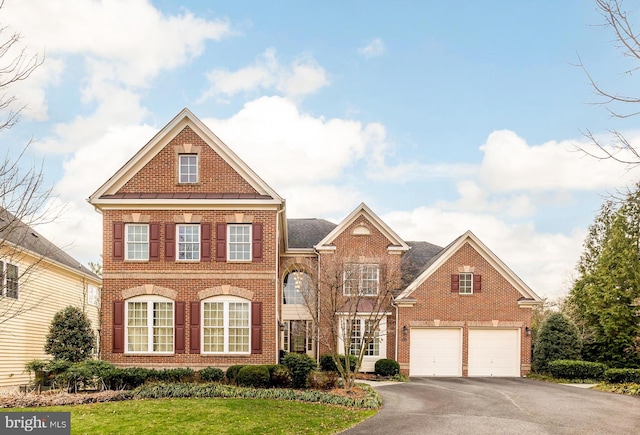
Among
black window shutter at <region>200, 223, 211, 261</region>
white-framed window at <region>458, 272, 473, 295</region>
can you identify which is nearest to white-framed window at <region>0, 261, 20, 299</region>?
black window shutter at <region>200, 223, 211, 261</region>

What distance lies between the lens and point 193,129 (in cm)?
1969

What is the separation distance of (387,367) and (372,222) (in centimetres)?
743

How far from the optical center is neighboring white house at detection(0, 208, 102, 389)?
20188mm

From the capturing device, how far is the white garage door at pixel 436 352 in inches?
981

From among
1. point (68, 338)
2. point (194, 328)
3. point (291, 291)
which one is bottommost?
A: point (68, 338)

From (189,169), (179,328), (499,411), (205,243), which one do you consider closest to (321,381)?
(179,328)

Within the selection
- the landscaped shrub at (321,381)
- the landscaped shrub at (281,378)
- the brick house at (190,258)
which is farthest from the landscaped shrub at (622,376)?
the landscaped shrub at (281,378)

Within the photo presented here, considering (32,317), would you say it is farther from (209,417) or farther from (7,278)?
(209,417)

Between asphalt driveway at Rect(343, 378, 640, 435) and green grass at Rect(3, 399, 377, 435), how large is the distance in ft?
3.32

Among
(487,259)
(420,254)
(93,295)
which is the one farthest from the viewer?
(93,295)

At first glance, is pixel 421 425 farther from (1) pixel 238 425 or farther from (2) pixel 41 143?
(2) pixel 41 143

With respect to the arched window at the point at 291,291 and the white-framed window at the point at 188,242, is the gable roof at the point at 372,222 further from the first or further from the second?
the white-framed window at the point at 188,242

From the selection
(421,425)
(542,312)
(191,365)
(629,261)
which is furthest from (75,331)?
(542,312)

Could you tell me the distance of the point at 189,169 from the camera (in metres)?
19.7
